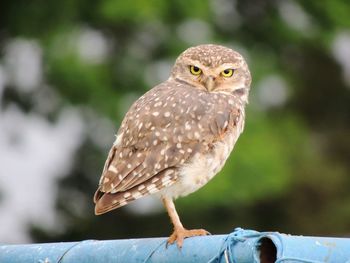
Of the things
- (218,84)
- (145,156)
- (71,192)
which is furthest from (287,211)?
(145,156)

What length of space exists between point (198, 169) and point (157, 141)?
0.74 feet

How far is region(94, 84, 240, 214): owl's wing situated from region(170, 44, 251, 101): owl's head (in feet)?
1.43

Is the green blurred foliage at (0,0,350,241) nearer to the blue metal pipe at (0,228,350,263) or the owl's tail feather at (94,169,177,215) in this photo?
the owl's tail feather at (94,169,177,215)

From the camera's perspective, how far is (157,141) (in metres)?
5.52

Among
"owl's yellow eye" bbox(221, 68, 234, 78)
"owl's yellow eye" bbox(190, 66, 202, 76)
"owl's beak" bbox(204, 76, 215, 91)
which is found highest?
"owl's yellow eye" bbox(190, 66, 202, 76)

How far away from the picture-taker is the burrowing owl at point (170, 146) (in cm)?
535

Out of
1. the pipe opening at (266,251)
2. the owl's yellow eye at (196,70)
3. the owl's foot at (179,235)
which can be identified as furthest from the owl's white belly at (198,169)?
the pipe opening at (266,251)

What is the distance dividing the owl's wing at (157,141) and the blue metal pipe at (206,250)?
56cm

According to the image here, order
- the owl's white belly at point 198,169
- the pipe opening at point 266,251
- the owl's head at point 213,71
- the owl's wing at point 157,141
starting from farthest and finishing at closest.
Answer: the owl's head at point 213,71, the owl's white belly at point 198,169, the owl's wing at point 157,141, the pipe opening at point 266,251

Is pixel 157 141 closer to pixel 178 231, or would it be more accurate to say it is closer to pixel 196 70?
pixel 178 231

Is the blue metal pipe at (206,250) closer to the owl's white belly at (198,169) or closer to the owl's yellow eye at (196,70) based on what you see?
the owl's white belly at (198,169)

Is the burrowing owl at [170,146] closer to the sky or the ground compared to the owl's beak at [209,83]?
closer to the ground

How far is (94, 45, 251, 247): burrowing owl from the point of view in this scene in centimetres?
535

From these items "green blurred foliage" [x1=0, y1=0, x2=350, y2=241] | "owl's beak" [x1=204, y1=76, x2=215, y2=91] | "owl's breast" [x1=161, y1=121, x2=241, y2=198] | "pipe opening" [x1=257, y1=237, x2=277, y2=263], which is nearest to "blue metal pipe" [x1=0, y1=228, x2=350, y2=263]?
"pipe opening" [x1=257, y1=237, x2=277, y2=263]
